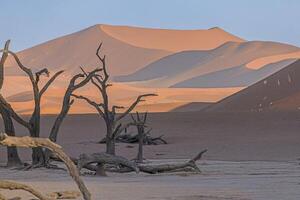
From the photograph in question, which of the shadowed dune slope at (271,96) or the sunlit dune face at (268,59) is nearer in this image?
the shadowed dune slope at (271,96)

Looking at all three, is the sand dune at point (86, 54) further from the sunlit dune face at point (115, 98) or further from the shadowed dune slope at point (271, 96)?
the shadowed dune slope at point (271, 96)

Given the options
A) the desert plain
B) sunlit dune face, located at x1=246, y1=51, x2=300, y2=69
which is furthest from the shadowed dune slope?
sunlit dune face, located at x1=246, y1=51, x2=300, y2=69

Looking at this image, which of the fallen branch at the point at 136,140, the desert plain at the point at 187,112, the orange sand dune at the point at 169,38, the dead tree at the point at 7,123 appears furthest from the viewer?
the orange sand dune at the point at 169,38

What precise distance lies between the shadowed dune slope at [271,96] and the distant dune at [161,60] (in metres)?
30.5

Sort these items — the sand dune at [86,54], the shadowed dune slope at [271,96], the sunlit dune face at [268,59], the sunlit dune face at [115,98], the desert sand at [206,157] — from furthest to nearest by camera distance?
the sand dune at [86,54]
the sunlit dune face at [268,59]
the sunlit dune face at [115,98]
the shadowed dune slope at [271,96]
the desert sand at [206,157]

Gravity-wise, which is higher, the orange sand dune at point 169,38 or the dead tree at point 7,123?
the orange sand dune at point 169,38

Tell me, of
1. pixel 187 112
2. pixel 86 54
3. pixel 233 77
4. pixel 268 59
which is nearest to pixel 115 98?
pixel 233 77

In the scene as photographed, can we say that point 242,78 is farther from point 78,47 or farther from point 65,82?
point 78,47

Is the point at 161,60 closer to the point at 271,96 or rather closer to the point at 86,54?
the point at 86,54

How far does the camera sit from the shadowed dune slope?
161 ft

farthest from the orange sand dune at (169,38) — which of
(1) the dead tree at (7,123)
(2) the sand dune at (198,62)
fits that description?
(1) the dead tree at (7,123)

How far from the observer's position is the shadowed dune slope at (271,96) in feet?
161

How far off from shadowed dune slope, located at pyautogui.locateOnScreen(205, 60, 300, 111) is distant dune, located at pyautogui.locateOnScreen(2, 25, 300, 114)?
30474mm

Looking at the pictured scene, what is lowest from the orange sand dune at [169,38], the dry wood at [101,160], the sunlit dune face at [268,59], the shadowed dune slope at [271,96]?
the dry wood at [101,160]
